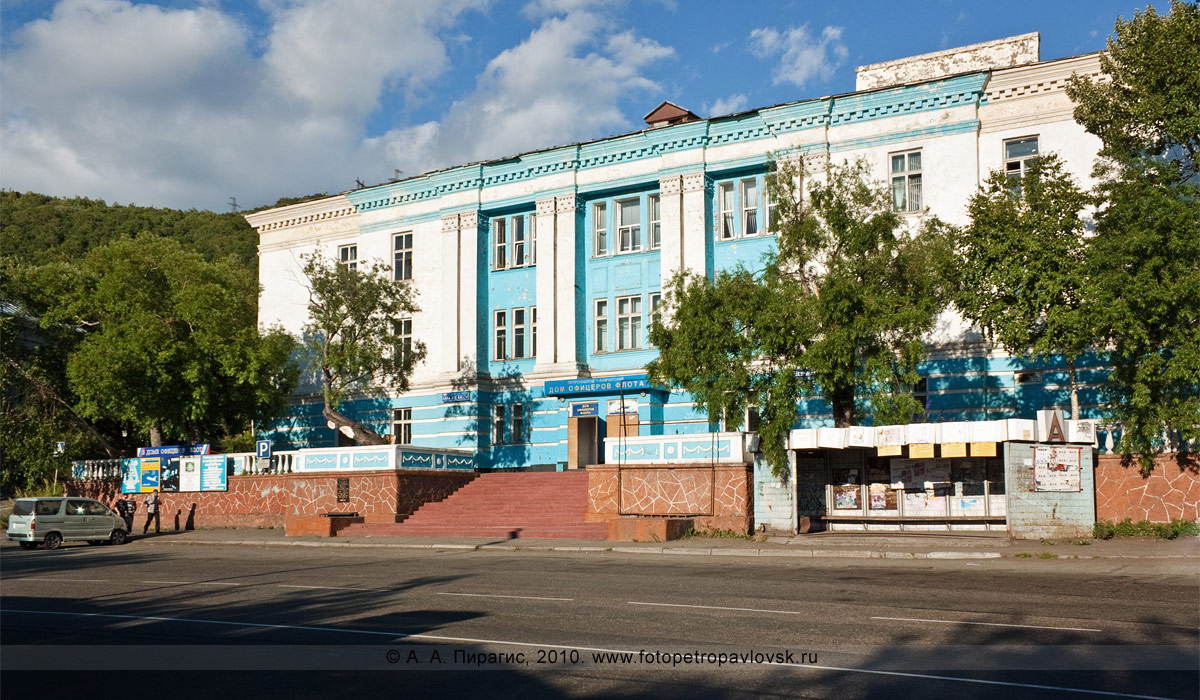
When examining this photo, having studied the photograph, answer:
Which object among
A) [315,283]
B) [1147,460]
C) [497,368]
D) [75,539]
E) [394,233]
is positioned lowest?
[75,539]

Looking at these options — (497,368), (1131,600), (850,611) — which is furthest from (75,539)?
(1131,600)

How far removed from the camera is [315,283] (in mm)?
35344

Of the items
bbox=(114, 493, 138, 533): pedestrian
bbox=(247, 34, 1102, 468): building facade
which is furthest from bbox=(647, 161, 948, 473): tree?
bbox=(114, 493, 138, 533): pedestrian

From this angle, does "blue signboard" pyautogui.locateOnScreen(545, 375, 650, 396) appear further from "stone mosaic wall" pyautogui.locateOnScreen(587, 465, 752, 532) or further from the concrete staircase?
"stone mosaic wall" pyautogui.locateOnScreen(587, 465, 752, 532)

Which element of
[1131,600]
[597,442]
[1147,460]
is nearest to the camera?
[1131,600]

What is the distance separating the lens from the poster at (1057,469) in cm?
2342

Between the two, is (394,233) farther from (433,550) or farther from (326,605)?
(326,605)

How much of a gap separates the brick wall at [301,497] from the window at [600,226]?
408 inches

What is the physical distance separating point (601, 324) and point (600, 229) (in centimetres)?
384

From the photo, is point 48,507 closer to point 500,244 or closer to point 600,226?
point 500,244

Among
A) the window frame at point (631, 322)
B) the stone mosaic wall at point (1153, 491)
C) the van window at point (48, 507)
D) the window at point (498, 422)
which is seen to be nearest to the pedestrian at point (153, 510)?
the van window at point (48, 507)

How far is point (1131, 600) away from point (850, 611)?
14.0 feet

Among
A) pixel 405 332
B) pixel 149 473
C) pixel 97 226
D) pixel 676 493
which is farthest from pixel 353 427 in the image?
pixel 97 226

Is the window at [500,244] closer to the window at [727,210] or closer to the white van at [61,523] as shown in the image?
the window at [727,210]
